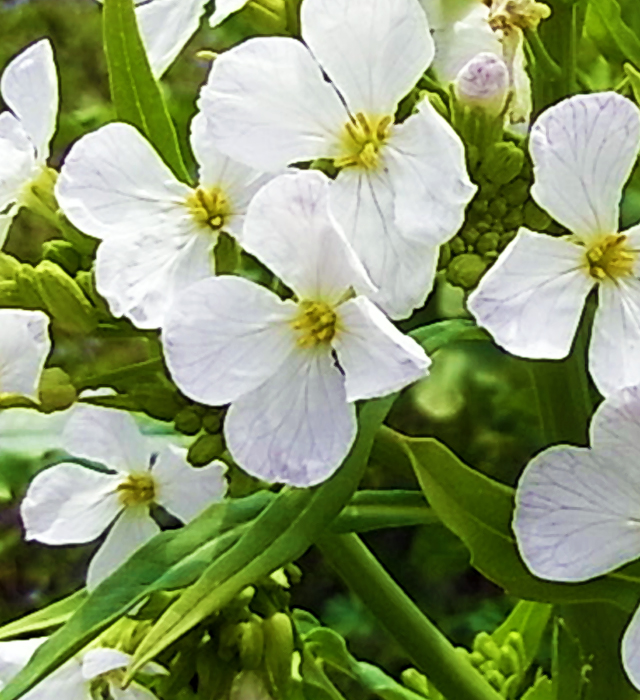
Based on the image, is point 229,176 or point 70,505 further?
point 70,505

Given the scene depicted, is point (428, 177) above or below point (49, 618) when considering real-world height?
above

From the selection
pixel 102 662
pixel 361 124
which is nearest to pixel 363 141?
pixel 361 124

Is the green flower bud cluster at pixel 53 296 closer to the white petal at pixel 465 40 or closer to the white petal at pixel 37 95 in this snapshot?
the white petal at pixel 37 95

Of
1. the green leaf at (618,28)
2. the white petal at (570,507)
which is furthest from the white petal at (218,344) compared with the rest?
the green leaf at (618,28)

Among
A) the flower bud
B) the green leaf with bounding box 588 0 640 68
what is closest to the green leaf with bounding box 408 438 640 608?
the flower bud

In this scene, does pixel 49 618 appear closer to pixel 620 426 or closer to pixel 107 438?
pixel 107 438

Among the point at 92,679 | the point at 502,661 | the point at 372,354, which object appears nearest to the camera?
the point at 372,354

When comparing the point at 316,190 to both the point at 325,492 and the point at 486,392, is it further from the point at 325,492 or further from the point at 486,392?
the point at 486,392
